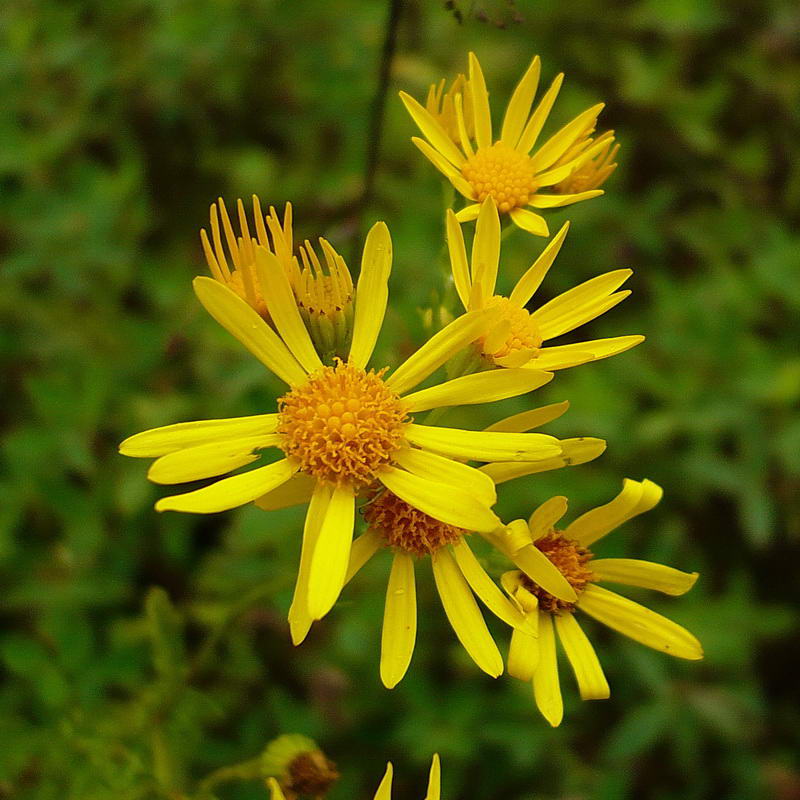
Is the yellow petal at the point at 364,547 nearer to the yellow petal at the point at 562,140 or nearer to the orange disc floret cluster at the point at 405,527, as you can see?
the orange disc floret cluster at the point at 405,527

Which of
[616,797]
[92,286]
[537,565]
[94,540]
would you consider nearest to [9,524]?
[94,540]

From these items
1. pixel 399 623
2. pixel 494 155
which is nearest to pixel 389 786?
pixel 399 623

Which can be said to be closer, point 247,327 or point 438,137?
point 247,327

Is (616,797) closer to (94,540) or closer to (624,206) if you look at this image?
(94,540)

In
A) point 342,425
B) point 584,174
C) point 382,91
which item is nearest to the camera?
point 342,425

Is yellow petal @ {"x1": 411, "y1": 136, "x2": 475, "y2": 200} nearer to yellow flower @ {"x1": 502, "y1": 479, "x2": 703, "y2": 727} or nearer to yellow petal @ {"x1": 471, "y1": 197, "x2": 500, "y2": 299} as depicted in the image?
yellow petal @ {"x1": 471, "y1": 197, "x2": 500, "y2": 299}

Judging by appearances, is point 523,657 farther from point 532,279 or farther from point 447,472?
point 532,279

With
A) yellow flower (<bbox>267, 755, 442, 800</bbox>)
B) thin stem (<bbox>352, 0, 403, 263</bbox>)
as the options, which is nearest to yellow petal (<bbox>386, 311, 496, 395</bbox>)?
yellow flower (<bbox>267, 755, 442, 800</bbox>)

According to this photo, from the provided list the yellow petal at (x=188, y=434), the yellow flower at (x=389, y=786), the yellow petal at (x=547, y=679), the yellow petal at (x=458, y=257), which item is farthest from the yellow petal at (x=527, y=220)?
the yellow flower at (x=389, y=786)
